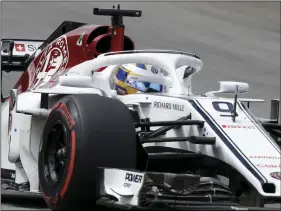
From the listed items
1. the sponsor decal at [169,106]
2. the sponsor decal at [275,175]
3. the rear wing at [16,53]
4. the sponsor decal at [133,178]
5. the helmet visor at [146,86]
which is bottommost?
the sponsor decal at [133,178]

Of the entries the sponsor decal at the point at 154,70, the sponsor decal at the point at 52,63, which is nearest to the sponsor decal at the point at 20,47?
the sponsor decal at the point at 52,63

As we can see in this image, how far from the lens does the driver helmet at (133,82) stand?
8.17 m

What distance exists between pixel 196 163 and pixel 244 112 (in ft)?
2.05

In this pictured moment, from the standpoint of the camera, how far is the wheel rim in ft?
21.5

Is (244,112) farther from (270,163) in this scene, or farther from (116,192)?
(116,192)

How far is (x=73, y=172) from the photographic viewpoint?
621 centimetres

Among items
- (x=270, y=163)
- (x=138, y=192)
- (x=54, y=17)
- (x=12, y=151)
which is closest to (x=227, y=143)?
(x=270, y=163)

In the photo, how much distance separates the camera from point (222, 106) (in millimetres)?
6895

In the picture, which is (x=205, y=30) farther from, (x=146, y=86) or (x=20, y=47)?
(x=146, y=86)

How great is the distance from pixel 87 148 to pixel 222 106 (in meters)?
1.37

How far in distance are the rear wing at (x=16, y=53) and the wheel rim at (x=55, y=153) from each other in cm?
324

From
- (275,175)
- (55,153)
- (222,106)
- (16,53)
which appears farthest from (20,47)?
(275,175)

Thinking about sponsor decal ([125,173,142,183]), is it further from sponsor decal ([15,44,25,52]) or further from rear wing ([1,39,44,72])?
sponsor decal ([15,44,25,52])

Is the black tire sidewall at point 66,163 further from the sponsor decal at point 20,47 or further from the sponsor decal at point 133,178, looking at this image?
the sponsor decal at point 20,47
